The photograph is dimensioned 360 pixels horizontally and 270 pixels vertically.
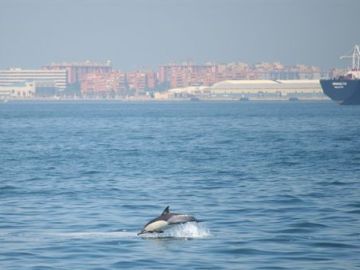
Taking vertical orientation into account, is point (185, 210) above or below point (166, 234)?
below

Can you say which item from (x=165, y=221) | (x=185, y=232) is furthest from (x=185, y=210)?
(x=165, y=221)

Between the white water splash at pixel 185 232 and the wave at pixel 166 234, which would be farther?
the white water splash at pixel 185 232

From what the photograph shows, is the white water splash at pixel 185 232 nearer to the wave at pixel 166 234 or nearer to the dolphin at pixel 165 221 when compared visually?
the wave at pixel 166 234

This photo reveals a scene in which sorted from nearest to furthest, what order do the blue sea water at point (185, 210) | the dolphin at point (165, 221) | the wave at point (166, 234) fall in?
the blue sea water at point (185, 210) < the dolphin at point (165, 221) < the wave at point (166, 234)

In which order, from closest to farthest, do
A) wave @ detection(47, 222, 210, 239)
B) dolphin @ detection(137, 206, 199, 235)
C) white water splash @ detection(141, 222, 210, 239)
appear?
dolphin @ detection(137, 206, 199, 235) → wave @ detection(47, 222, 210, 239) → white water splash @ detection(141, 222, 210, 239)

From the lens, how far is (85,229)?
26.8 m

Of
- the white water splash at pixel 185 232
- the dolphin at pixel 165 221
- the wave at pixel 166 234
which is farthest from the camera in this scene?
the white water splash at pixel 185 232

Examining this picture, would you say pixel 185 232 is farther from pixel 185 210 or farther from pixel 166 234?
pixel 185 210

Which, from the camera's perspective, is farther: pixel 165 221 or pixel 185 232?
pixel 185 232

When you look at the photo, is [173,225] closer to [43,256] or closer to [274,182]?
[43,256]

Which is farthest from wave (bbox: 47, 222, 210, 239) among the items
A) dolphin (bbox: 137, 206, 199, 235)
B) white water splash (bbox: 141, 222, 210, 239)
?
dolphin (bbox: 137, 206, 199, 235)

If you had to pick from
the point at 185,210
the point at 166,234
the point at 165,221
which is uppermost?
the point at 165,221

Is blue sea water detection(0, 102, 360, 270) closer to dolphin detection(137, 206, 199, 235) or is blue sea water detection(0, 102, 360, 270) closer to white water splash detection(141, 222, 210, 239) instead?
white water splash detection(141, 222, 210, 239)

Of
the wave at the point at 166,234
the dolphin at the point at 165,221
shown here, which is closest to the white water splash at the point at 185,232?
the wave at the point at 166,234
